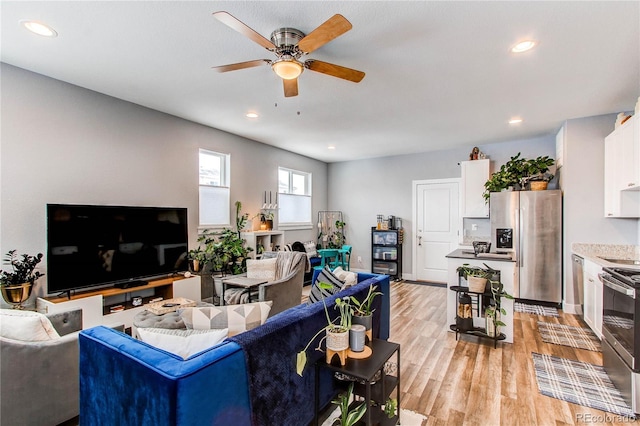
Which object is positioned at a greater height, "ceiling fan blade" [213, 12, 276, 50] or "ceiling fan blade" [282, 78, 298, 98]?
"ceiling fan blade" [213, 12, 276, 50]

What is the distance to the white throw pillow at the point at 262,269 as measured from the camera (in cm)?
407

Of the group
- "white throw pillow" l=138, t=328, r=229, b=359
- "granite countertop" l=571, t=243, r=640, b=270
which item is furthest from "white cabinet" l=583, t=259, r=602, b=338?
"white throw pillow" l=138, t=328, r=229, b=359

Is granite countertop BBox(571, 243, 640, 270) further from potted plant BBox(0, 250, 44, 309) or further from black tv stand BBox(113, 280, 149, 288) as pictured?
potted plant BBox(0, 250, 44, 309)

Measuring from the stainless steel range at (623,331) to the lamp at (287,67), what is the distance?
9.40ft

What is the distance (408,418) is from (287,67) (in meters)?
2.62

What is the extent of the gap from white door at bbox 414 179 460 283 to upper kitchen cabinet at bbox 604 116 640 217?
95.1 inches

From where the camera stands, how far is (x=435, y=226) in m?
6.33

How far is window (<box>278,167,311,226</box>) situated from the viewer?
6.27 metres

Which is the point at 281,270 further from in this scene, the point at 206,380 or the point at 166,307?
the point at 206,380

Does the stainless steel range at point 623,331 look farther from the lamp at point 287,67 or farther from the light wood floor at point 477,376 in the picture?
the lamp at point 287,67

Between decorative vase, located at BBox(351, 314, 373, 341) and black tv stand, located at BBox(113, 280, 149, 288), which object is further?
black tv stand, located at BBox(113, 280, 149, 288)

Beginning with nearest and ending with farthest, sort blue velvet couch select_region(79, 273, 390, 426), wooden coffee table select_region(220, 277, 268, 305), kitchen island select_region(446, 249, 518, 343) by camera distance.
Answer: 1. blue velvet couch select_region(79, 273, 390, 426)
2. kitchen island select_region(446, 249, 518, 343)
3. wooden coffee table select_region(220, 277, 268, 305)

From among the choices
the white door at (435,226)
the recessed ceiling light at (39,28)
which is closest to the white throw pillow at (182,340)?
the recessed ceiling light at (39,28)

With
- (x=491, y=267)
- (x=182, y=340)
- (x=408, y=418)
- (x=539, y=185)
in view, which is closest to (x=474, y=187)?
(x=539, y=185)
